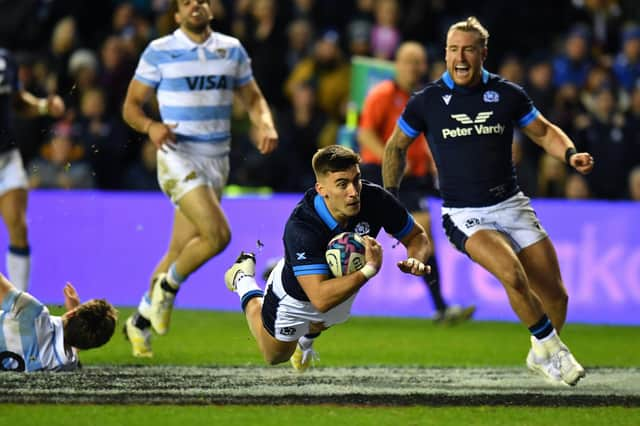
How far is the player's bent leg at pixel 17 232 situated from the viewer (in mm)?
11391

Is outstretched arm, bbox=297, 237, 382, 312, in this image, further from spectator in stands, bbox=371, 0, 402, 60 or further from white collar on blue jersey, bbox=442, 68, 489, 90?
spectator in stands, bbox=371, 0, 402, 60

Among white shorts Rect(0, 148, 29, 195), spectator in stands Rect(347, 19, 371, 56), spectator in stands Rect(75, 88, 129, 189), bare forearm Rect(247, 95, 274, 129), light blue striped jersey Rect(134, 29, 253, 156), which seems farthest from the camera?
spectator in stands Rect(347, 19, 371, 56)

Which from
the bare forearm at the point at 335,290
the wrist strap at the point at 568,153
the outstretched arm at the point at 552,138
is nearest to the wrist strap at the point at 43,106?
the outstretched arm at the point at 552,138

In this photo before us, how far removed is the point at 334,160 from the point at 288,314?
3.88ft

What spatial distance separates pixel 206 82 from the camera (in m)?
10.4

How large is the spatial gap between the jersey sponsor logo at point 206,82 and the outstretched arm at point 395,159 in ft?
5.83

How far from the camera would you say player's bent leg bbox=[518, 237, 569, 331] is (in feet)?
29.4

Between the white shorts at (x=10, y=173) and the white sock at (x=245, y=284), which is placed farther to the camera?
the white shorts at (x=10, y=173)

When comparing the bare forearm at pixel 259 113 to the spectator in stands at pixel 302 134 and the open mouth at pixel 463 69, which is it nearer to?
the open mouth at pixel 463 69

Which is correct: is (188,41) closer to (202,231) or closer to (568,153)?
(202,231)

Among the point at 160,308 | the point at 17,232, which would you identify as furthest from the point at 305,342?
the point at 17,232

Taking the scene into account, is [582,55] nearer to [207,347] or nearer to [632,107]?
[632,107]

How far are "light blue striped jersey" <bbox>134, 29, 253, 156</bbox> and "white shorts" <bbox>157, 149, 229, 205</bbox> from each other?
85 millimetres

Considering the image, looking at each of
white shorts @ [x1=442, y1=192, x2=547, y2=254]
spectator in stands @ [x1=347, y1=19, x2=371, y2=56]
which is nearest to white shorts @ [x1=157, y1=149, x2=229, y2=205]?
white shorts @ [x1=442, y1=192, x2=547, y2=254]
